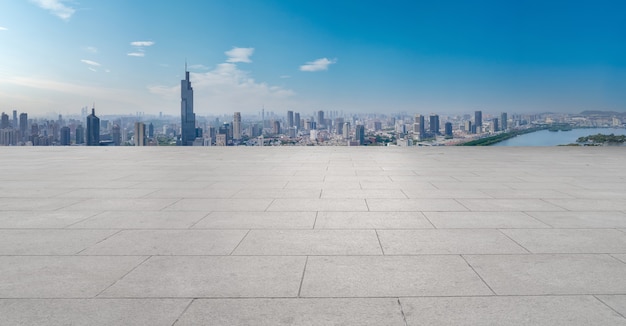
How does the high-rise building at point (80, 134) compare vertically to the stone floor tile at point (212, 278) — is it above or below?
above

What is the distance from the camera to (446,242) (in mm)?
6770

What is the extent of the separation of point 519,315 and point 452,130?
5129cm

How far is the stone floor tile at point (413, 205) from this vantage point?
9352 mm

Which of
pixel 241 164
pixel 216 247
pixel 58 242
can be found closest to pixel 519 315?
pixel 216 247

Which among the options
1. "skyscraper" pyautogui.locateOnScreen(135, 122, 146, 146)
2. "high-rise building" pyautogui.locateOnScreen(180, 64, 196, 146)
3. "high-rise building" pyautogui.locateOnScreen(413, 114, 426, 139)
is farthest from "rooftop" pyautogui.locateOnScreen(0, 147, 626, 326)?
"high-rise building" pyautogui.locateOnScreen(413, 114, 426, 139)

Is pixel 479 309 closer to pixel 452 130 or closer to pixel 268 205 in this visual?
pixel 268 205

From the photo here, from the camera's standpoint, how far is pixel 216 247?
6.52 metres

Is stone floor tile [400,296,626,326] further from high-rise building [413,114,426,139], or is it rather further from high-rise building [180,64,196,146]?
high-rise building [413,114,426,139]

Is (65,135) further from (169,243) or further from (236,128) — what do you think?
(169,243)

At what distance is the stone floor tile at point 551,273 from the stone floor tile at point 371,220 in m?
1.98

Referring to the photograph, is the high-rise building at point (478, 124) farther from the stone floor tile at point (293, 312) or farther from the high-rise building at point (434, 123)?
the stone floor tile at point (293, 312)

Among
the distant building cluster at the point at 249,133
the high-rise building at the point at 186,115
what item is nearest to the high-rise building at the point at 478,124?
the distant building cluster at the point at 249,133

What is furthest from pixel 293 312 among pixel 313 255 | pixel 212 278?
pixel 313 255

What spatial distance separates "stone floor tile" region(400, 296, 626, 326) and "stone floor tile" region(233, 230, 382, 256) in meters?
1.81
